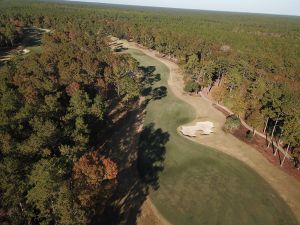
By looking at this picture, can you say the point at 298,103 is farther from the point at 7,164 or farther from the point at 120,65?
the point at 7,164

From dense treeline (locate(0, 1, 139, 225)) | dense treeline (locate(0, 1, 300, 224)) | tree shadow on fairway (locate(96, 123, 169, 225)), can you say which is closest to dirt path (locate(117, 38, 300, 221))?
dense treeline (locate(0, 1, 300, 224))

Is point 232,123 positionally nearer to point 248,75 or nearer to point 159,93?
point 159,93

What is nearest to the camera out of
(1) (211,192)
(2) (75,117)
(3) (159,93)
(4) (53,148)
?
(4) (53,148)

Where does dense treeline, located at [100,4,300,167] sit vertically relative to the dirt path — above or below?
above

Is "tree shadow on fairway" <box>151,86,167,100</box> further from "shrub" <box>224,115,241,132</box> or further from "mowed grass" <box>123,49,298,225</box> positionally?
"shrub" <box>224,115,241,132</box>

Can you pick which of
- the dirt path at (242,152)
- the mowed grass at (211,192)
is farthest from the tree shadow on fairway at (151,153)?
the dirt path at (242,152)

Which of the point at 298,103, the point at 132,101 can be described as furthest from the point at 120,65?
the point at 298,103

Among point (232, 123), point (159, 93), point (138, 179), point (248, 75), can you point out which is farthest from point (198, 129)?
point (248, 75)
